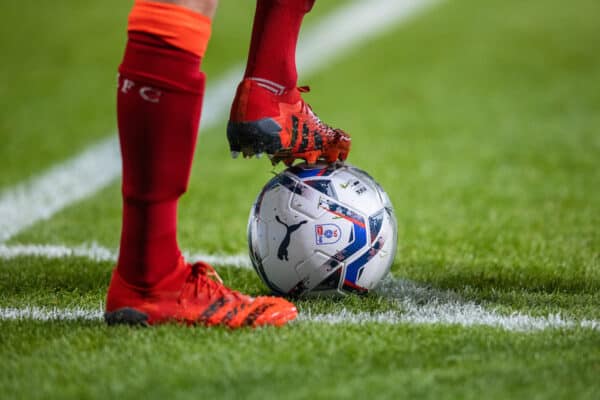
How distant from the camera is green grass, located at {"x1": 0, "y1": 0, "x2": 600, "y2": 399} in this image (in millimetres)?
2426

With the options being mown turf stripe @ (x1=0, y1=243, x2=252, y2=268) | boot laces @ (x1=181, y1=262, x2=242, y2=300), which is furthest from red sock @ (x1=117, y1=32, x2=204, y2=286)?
mown turf stripe @ (x1=0, y1=243, x2=252, y2=268)

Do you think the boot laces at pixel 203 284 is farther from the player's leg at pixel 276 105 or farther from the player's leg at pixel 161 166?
the player's leg at pixel 276 105

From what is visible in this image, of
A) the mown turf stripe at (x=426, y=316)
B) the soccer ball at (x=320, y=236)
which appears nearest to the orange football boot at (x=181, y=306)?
the mown turf stripe at (x=426, y=316)

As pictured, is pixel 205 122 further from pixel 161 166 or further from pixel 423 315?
pixel 161 166

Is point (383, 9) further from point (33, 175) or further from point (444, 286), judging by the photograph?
point (444, 286)

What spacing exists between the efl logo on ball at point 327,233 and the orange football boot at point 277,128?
0.26m

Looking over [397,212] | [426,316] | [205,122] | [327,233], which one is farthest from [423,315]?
[205,122]

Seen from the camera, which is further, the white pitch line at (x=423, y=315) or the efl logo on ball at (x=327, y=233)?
the efl logo on ball at (x=327, y=233)

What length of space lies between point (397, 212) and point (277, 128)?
2.27 m

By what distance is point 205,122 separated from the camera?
28.0 ft

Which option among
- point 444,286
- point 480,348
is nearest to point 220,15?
point 444,286

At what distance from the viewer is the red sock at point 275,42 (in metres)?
3.32

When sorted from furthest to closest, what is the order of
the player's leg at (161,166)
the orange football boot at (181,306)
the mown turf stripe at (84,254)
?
the mown turf stripe at (84,254) < the orange football boot at (181,306) < the player's leg at (161,166)

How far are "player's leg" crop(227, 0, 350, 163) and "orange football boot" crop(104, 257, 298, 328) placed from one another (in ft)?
1.80
